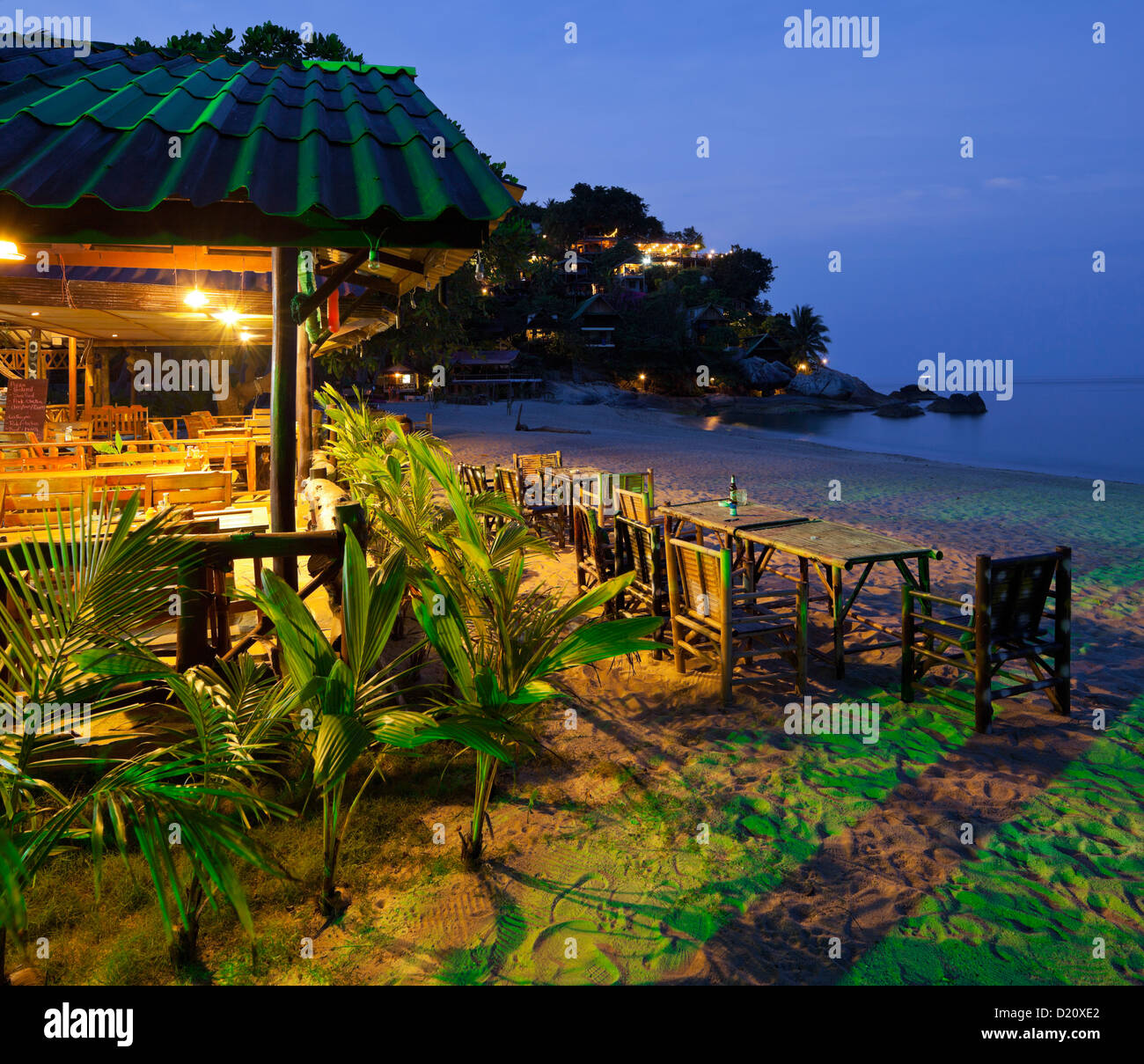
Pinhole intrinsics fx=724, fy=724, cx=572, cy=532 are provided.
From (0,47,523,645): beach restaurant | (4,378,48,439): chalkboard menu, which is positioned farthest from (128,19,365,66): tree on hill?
(0,47,523,645): beach restaurant

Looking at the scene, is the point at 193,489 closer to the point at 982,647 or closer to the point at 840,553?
the point at 840,553

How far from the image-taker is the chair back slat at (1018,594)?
3895 millimetres

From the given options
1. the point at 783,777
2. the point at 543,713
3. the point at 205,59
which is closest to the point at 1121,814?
the point at 783,777

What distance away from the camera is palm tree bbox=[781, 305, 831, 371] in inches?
2894

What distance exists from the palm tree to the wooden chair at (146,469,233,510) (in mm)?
71678

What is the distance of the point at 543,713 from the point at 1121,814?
112 inches

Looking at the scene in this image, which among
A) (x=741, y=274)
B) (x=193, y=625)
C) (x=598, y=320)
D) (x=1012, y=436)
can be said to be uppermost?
(x=741, y=274)

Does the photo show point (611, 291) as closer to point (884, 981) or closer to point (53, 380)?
point (53, 380)

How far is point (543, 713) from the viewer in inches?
170

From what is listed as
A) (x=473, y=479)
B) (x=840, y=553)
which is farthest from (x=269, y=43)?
(x=840, y=553)

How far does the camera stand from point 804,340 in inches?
2921

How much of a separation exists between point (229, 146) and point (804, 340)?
77.6 meters

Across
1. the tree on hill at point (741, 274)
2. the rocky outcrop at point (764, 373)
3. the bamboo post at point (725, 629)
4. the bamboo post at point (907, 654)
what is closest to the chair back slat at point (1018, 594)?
the bamboo post at point (907, 654)

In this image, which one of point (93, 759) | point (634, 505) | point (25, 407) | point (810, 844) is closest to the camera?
point (93, 759)
